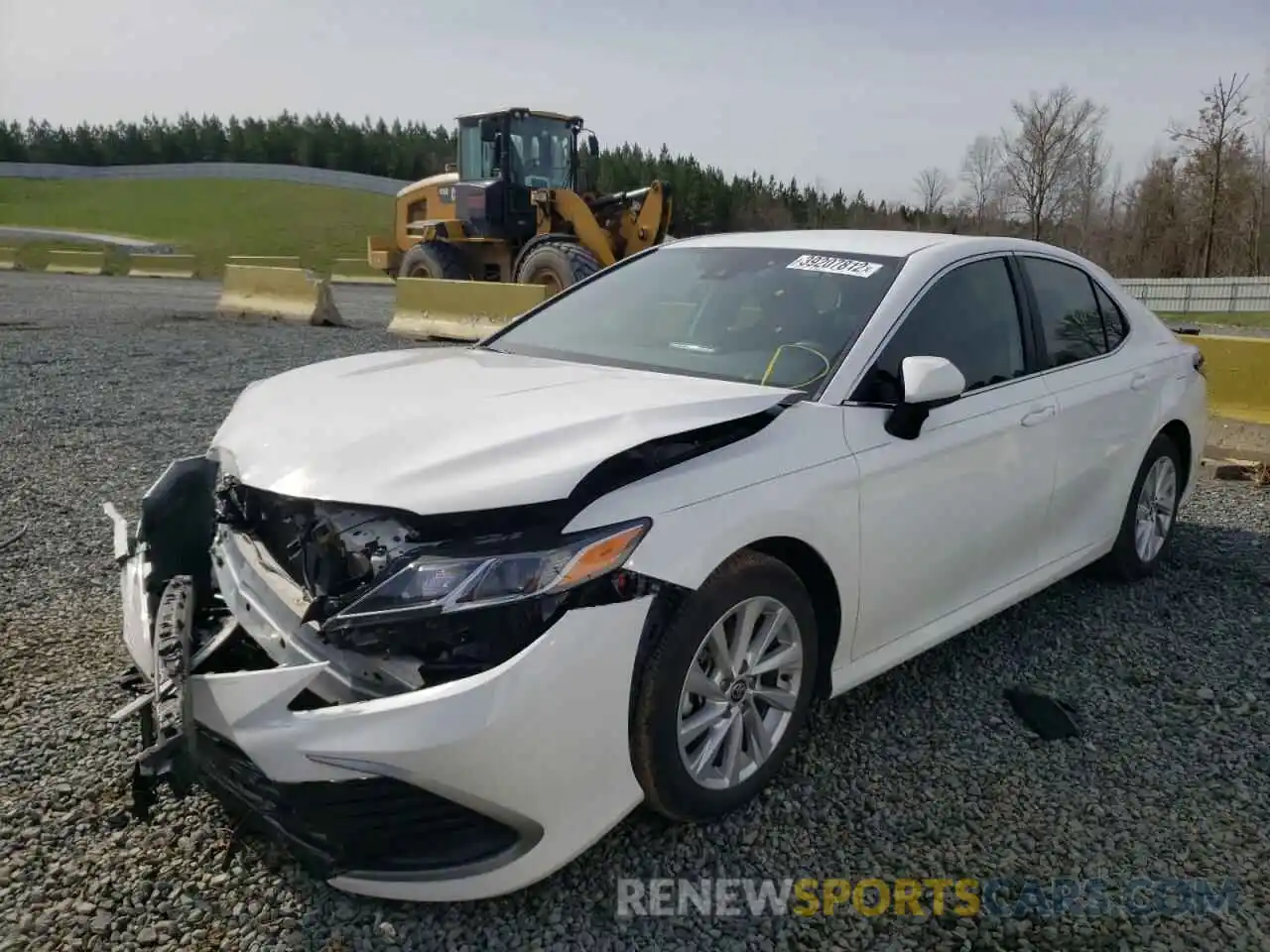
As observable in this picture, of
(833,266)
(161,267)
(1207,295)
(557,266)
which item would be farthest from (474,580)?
(1207,295)

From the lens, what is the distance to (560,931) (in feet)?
7.65

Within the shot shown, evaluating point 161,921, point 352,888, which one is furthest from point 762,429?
point 161,921

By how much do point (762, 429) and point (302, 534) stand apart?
1259 mm

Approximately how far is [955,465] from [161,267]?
104 feet

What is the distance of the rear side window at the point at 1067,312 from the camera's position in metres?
4.08

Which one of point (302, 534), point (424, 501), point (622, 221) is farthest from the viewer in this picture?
point (622, 221)

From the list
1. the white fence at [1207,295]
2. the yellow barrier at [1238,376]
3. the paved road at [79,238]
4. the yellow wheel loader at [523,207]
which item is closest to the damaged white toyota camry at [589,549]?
the yellow barrier at [1238,376]

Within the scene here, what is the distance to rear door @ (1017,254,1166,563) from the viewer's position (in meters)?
3.95

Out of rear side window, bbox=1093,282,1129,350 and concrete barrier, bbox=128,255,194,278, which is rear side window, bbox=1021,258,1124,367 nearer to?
rear side window, bbox=1093,282,1129,350

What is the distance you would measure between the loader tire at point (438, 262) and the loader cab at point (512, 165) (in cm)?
63

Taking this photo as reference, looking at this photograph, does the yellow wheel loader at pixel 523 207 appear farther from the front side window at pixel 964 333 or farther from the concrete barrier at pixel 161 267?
the concrete barrier at pixel 161 267

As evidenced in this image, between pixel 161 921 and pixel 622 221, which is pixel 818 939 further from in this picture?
pixel 622 221

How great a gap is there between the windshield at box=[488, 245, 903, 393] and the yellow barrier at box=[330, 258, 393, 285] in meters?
28.9

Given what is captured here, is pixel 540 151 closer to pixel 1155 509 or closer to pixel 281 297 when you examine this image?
pixel 281 297
